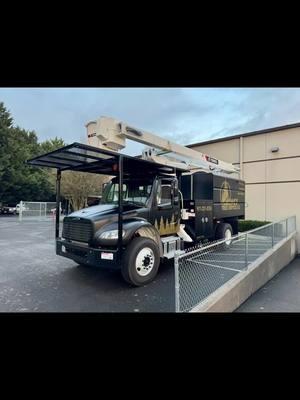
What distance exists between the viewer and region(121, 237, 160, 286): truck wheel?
4.14m

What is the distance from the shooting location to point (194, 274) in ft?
13.4

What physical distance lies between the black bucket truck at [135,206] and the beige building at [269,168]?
14.3 ft

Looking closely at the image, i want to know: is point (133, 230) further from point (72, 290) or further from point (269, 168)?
point (269, 168)

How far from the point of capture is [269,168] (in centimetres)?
1041

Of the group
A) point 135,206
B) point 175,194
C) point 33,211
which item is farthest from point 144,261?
point 33,211

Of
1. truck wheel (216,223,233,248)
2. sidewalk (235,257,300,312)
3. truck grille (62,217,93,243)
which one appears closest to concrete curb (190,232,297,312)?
sidewalk (235,257,300,312)

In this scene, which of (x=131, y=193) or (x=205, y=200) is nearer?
(x=131, y=193)

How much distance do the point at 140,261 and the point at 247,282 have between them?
2034mm

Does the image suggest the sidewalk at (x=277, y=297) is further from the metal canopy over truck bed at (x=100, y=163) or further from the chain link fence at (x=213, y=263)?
the metal canopy over truck bed at (x=100, y=163)

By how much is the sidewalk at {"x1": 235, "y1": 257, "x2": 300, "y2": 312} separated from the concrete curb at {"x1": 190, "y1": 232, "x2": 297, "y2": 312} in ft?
0.33

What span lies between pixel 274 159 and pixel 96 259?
30.7 ft

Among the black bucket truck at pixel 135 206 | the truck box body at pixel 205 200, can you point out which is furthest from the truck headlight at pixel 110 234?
the truck box body at pixel 205 200
